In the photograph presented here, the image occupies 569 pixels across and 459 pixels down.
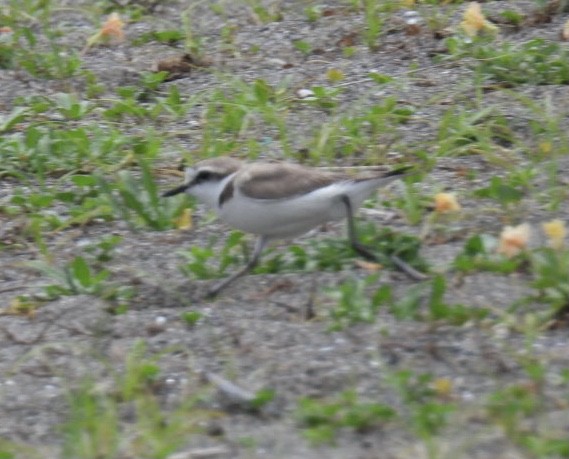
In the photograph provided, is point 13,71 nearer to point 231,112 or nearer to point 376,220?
point 231,112

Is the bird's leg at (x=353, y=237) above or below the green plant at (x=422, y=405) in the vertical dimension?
below

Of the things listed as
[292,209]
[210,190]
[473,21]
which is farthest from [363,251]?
[473,21]

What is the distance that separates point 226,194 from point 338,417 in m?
1.14

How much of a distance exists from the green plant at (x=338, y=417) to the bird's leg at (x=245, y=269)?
942mm

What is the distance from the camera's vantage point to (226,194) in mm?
4559

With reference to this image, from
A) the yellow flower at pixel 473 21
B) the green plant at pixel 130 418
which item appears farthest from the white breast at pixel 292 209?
the yellow flower at pixel 473 21

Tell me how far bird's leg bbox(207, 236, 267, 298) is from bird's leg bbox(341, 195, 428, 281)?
29cm

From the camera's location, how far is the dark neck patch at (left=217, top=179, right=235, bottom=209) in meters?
4.54

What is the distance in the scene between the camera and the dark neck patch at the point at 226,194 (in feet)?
14.9

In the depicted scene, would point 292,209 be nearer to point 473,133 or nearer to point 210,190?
point 210,190

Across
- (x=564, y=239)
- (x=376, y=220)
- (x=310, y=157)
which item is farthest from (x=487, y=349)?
(x=310, y=157)

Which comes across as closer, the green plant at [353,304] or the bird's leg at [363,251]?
the green plant at [353,304]

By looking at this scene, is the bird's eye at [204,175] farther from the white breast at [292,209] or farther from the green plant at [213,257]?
the green plant at [213,257]

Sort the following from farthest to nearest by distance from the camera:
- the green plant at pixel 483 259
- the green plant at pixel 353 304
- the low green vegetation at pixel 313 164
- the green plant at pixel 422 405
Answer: the green plant at pixel 483 259 → the green plant at pixel 353 304 → the low green vegetation at pixel 313 164 → the green plant at pixel 422 405
